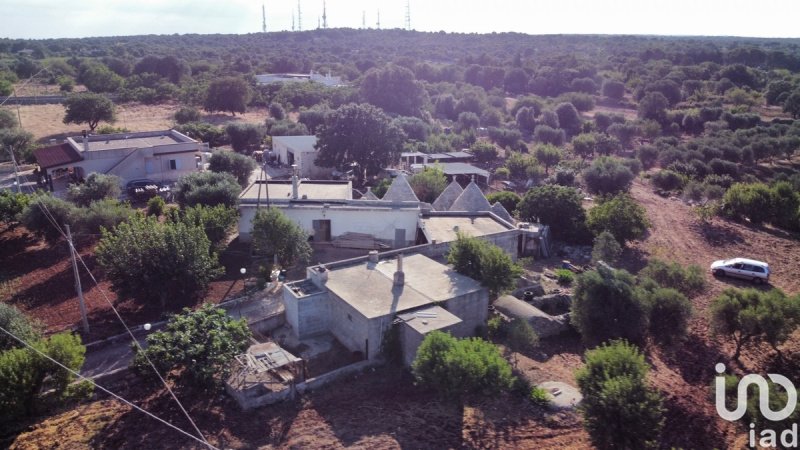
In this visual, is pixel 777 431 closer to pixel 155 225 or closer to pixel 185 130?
pixel 155 225

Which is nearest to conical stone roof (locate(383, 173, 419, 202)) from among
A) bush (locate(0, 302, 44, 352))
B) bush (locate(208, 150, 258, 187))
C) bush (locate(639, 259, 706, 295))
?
bush (locate(639, 259, 706, 295))

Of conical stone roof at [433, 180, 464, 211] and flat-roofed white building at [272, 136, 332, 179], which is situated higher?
flat-roofed white building at [272, 136, 332, 179]

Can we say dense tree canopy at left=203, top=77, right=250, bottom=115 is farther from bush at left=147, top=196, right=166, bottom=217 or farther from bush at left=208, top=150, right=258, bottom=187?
bush at left=147, top=196, right=166, bottom=217

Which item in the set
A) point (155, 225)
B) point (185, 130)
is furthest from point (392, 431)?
point (185, 130)

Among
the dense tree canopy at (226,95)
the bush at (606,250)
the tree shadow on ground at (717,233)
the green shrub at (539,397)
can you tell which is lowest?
the green shrub at (539,397)

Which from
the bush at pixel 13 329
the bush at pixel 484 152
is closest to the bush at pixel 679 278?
the bush at pixel 13 329

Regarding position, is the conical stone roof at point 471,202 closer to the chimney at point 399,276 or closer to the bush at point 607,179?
the chimney at point 399,276

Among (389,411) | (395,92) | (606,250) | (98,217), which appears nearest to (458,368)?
(389,411)
